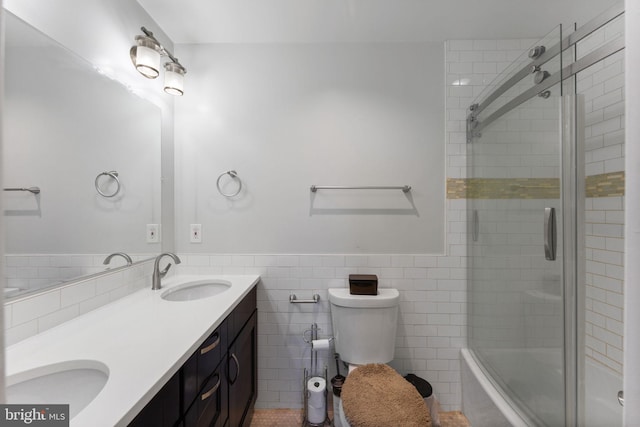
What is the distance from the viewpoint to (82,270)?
3.58 ft

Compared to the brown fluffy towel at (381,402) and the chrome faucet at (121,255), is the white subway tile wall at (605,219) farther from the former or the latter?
the chrome faucet at (121,255)

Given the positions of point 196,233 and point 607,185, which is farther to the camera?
point 196,233

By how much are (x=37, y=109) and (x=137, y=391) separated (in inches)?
39.5

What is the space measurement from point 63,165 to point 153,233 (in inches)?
24.0

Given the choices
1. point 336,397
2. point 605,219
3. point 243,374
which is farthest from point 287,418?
point 605,219

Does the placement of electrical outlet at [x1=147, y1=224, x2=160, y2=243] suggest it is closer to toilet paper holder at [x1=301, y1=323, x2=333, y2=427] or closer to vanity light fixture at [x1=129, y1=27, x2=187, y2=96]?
vanity light fixture at [x1=129, y1=27, x2=187, y2=96]

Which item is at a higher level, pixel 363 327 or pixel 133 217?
pixel 133 217

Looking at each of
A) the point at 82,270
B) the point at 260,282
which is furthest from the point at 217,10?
the point at 260,282

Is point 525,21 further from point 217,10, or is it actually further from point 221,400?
point 221,400

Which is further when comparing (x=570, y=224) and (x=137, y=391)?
(x=570, y=224)

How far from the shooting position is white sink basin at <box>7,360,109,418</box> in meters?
0.67

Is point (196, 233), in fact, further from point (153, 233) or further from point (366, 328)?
point (366, 328)

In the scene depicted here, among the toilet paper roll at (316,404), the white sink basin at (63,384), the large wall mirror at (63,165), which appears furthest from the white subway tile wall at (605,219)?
the large wall mirror at (63,165)

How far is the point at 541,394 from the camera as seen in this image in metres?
1.13
